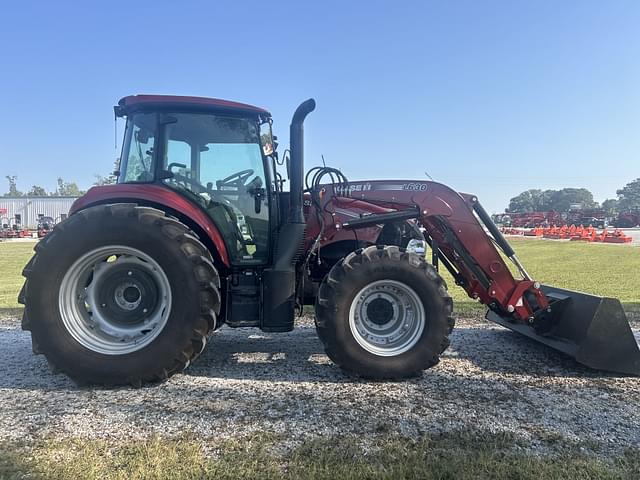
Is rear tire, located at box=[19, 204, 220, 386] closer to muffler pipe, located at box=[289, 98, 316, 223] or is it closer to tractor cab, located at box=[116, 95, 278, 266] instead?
tractor cab, located at box=[116, 95, 278, 266]

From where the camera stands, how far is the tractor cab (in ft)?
14.5

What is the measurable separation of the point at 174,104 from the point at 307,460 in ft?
11.1

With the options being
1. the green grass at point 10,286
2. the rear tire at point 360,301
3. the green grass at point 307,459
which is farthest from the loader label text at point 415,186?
the green grass at point 10,286

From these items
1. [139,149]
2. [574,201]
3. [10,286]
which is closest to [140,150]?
[139,149]

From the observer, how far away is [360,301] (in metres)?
4.24

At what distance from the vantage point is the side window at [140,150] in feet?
14.6

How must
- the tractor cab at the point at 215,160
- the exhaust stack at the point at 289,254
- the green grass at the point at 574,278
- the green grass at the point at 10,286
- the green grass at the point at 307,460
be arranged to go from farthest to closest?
the green grass at the point at 574,278
the green grass at the point at 10,286
the tractor cab at the point at 215,160
the exhaust stack at the point at 289,254
the green grass at the point at 307,460

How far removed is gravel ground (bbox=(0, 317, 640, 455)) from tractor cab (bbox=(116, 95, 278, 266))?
4.19ft

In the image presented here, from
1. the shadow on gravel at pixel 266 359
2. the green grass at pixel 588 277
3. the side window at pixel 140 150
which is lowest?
the shadow on gravel at pixel 266 359

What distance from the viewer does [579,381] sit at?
160 inches

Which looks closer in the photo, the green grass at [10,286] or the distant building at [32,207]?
the green grass at [10,286]

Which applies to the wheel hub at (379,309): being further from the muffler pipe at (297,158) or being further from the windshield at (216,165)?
the windshield at (216,165)

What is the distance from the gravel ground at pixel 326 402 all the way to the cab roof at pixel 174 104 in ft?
8.28

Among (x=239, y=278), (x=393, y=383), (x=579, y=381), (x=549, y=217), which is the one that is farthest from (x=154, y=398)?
(x=549, y=217)
